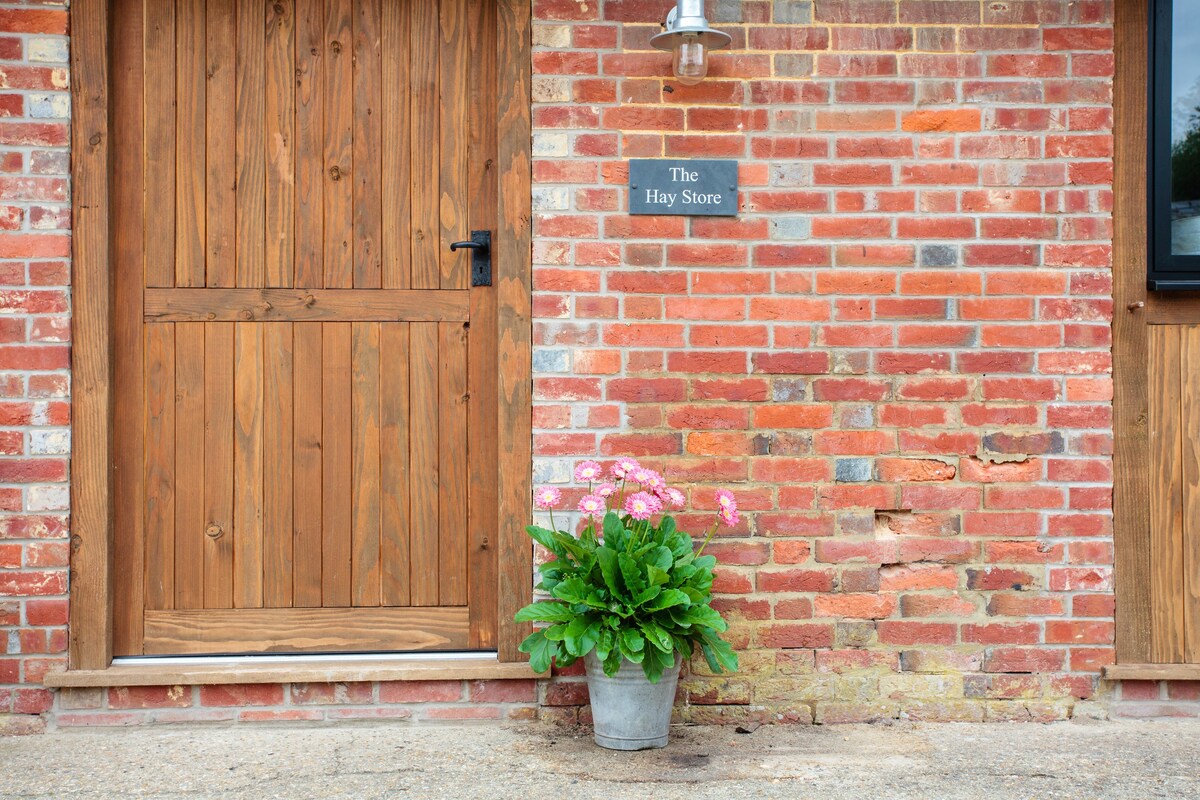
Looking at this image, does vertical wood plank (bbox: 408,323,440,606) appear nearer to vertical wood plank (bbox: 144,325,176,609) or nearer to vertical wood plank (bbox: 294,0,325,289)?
vertical wood plank (bbox: 294,0,325,289)

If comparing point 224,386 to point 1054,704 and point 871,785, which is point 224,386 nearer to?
point 871,785

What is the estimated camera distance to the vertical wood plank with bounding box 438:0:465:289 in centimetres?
356

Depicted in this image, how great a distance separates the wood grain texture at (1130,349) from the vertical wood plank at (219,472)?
2.90 m

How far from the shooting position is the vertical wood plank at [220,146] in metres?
3.52

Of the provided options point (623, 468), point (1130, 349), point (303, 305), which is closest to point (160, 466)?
point (303, 305)

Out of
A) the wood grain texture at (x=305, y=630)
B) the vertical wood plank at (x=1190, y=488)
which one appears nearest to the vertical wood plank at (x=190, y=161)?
the wood grain texture at (x=305, y=630)

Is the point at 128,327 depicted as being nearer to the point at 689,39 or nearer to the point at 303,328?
the point at 303,328

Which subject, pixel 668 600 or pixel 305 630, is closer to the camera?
pixel 668 600

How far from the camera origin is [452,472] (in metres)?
3.58

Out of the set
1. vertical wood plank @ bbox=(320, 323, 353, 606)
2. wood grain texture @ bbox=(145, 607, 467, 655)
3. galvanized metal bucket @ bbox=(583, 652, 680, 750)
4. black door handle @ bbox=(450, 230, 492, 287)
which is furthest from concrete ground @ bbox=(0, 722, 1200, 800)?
black door handle @ bbox=(450, 230, 492, 287)

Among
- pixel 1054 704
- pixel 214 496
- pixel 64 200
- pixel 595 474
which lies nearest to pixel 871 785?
pixel 1054 704

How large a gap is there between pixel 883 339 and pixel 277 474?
2.03 metres

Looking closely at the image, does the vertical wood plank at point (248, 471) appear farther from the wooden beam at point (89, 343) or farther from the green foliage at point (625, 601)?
the green foliage at point (625, 601)

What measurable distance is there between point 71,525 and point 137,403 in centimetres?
43
